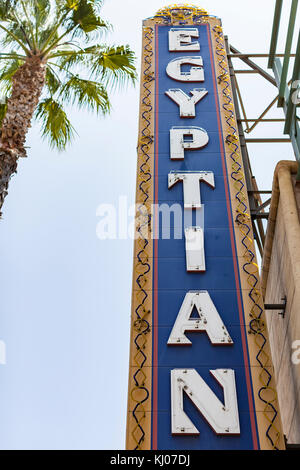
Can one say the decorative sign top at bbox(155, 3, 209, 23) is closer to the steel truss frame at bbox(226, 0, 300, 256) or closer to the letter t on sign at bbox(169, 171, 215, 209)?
the steel truss frame at bbox(226, 0, 300, 256)

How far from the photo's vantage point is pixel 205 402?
694 centimetres

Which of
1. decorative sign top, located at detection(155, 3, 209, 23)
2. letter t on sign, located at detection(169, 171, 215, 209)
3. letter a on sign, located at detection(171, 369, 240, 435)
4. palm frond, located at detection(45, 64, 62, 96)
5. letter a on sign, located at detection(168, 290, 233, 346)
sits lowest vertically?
letter a on sign, located at detection(171, 369, 240, 435)

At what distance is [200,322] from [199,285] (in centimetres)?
68

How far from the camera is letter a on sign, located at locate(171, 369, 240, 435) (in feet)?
22.1

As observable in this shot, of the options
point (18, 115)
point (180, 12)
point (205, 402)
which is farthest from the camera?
point (180, 12)

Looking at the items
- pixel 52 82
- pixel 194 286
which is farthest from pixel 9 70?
pixel 194 286

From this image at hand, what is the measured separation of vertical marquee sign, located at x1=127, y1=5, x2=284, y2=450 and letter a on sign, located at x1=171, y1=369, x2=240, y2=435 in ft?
0.04

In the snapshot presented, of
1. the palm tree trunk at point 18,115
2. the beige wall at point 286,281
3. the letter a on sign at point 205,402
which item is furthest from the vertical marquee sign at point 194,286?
the palm tree trunk at point 18,115

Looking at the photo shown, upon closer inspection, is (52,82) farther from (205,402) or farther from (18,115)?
(205,402)

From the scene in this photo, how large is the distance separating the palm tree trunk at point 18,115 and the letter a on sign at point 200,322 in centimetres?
302

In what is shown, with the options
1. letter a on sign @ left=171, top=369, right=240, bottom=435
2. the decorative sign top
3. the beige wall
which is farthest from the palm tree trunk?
the decorative sign top

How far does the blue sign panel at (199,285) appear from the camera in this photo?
682 cm

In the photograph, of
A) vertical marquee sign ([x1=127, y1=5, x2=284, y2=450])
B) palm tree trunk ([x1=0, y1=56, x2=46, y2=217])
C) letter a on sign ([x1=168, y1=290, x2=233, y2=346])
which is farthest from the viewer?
palm tree trunk ([x1=0, y1=56, x2=46, y2=217])
